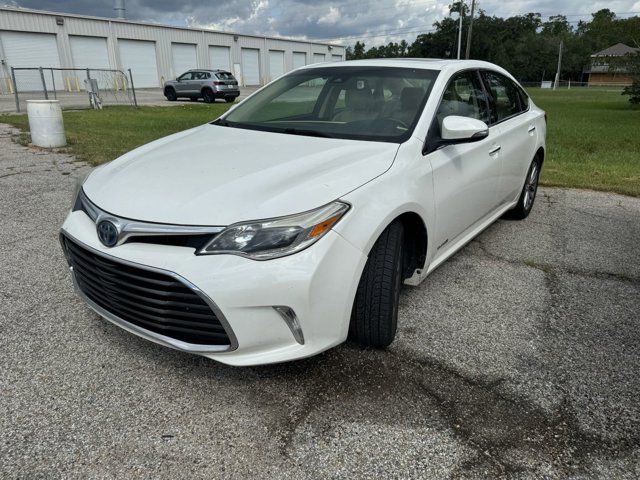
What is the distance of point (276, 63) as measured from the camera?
4919 centimetres

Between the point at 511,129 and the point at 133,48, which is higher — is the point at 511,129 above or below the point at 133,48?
below

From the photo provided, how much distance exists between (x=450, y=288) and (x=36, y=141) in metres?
8.59

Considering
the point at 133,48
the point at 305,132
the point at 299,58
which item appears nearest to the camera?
the point at 305,132

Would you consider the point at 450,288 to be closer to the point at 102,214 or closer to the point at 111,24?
the point at 102,214

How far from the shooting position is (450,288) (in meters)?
3.54

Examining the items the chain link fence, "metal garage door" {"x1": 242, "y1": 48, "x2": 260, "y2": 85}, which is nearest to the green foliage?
"metal garage door" {"x1": 242, "y1": 48, "x2": 260, "y2": 85}

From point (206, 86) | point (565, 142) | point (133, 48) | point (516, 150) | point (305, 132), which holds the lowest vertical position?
point (565, 142)

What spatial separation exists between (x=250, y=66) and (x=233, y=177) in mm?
47271

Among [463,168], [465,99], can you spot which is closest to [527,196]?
[465,99]

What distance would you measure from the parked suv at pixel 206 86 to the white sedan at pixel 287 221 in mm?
22640

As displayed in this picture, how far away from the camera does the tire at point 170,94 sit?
2609cm

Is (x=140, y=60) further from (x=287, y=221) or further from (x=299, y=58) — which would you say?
(x=287, y=221)

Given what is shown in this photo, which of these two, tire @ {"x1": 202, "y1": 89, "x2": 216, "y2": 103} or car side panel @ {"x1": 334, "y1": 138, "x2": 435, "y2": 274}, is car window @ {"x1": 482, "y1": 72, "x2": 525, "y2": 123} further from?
tire @ {"x1": 202, "y1": 89, "x2": 216, "y2": 103}

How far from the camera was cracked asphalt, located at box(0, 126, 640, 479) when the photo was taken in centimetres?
198
